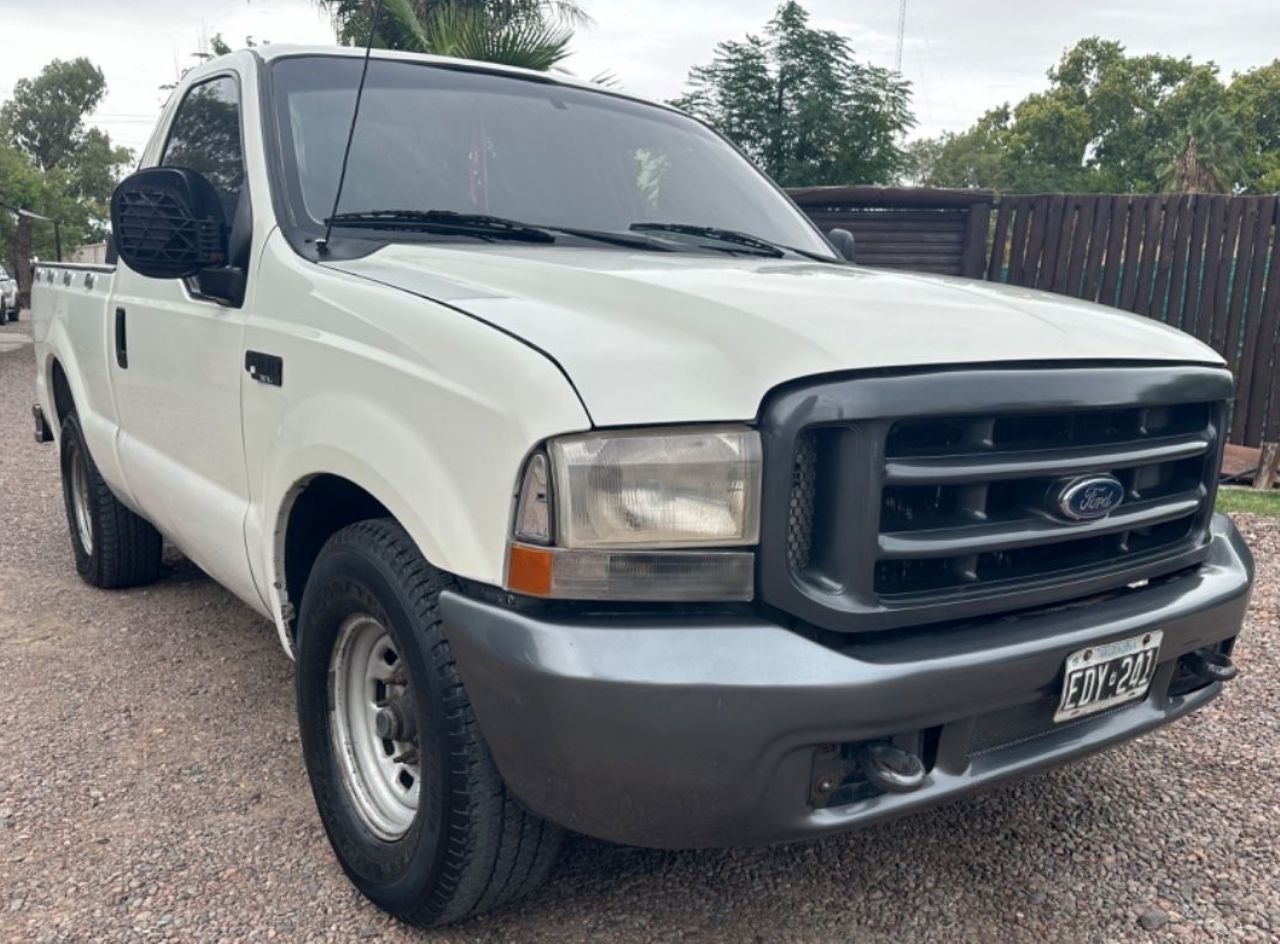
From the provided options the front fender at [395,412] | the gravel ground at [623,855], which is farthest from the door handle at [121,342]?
the front fender at [395,412]

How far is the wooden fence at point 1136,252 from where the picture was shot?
7.86 meters

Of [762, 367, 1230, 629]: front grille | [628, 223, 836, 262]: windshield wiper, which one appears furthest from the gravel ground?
[628, 223, 836, 262]: windshield wiper

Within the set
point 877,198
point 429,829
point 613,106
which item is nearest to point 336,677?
point 429,829

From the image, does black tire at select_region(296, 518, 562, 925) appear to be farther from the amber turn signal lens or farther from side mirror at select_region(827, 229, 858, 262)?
side mirror at select_region(827, 229, 858, 262)

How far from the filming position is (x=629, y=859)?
8.71 feet

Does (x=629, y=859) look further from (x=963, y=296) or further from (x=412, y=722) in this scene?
(x=963, y=296)

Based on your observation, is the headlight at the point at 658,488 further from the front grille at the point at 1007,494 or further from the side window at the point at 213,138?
the side window at the point at 213,138

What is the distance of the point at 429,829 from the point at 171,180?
1.72 metres

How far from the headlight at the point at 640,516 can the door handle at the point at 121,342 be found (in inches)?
97.2

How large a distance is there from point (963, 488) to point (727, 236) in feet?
4.95

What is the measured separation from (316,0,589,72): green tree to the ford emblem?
22.9 feet

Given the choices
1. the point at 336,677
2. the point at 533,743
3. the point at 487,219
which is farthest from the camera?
the point at 487,219

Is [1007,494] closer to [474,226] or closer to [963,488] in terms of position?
[963,488]

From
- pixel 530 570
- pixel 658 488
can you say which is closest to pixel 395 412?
pixel 530 570
